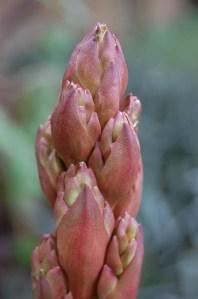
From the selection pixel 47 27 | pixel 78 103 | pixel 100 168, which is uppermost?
pixel 47 27

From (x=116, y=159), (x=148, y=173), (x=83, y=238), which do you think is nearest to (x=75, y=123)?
(x=116, y=159)

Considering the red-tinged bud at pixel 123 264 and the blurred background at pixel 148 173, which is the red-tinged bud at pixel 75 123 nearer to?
the red-tinged bud at pixel 123 264

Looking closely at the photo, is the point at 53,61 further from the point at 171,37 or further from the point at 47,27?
the point at 171,37

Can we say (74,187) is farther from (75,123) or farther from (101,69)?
(101,69)

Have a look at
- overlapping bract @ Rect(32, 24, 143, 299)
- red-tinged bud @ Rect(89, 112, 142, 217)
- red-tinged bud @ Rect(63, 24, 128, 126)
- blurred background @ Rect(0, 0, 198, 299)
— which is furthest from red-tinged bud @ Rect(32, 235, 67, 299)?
blurred background @ Rect(0, 0, 198, 299)

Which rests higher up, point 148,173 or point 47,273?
point 148,173

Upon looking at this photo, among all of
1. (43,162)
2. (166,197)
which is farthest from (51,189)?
(166,197)

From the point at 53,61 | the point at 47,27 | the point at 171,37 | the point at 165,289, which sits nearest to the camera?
the point at 165,289
